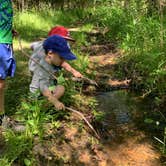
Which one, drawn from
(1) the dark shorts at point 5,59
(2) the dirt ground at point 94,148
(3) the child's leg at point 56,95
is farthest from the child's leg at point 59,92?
(1) the dark shorts at point 5,59

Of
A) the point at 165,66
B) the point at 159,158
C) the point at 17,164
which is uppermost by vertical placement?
the point at 165,66

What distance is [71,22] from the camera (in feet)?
48.8

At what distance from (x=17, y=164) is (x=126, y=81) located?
295cm

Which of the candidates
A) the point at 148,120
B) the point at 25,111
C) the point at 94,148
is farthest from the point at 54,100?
the point at 148,120

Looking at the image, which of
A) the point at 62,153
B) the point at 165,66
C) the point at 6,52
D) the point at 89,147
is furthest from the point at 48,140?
the point at 165,66

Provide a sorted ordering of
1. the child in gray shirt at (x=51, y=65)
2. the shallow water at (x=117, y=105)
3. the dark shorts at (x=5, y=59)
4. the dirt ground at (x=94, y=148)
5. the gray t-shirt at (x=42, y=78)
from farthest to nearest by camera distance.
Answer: the shallow water at (x=117, y=105) → the gray t-shirt at (x=42, y=78) → the child in gray shirt at (x=51, y=65) → the dark shorts at (x=5, y=59) → the dirt ground at (x=94, y=148)

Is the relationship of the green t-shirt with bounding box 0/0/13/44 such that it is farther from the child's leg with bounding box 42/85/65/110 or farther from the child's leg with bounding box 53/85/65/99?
the child's leg with bounding box 53/85/65/99

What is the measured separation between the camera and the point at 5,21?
357 cm

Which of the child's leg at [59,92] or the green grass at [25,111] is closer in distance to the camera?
the green grass at [25,111]

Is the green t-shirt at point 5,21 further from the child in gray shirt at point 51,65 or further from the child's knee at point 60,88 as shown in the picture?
the child's knee at point 60,88

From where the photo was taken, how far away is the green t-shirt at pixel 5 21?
354cm

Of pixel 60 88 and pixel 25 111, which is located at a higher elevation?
pixel 60 88

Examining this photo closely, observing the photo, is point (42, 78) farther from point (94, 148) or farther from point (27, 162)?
point (27, 162)

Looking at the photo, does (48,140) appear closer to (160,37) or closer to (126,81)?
(126,81)
